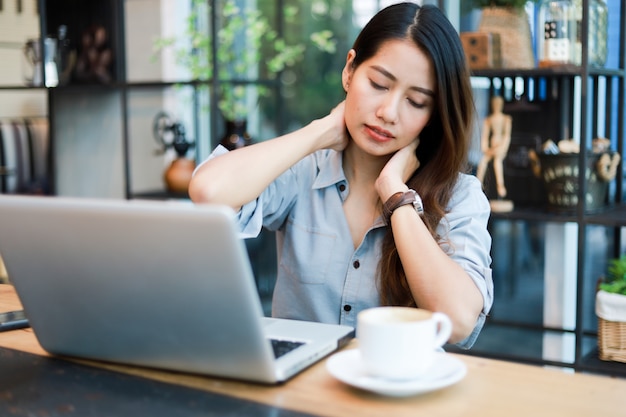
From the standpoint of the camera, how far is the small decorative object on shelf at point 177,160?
3914 mm

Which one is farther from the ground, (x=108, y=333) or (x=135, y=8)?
(x=135, y=8)

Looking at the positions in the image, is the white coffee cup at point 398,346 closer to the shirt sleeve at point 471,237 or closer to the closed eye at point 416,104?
the shirt sleeve at point 471,237

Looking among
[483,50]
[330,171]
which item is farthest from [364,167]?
[483,50]

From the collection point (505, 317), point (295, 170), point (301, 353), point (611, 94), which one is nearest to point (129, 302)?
point (301, 353)

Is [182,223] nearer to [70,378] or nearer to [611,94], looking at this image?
[70,378]

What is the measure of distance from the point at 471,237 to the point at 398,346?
2.30 feet

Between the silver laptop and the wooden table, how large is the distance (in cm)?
2

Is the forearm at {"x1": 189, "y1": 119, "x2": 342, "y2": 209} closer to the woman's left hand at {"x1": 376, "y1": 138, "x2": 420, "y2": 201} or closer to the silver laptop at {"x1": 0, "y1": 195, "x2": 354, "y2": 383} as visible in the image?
the woman's left hand at {"x1": 376, "y1": 138, "x2": 420, "y2": 201}

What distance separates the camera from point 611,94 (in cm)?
307

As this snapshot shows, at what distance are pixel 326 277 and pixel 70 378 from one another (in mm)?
744

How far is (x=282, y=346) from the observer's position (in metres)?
1.19

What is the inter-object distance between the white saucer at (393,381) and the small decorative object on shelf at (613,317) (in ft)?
5.45

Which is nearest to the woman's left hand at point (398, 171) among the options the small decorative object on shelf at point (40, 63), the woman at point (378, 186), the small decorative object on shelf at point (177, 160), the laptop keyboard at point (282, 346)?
the woman at point (378, 186)

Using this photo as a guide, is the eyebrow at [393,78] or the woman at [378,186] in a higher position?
the eyebrow at [393,78]
